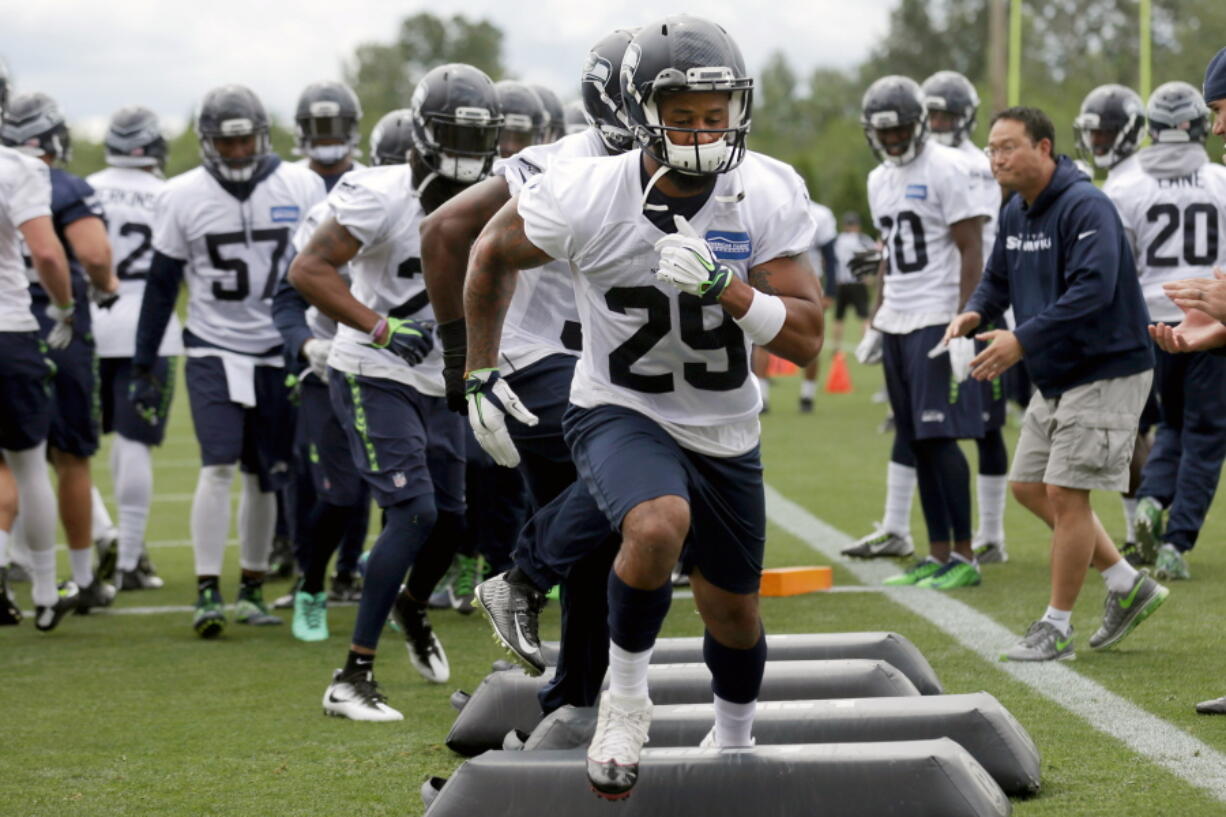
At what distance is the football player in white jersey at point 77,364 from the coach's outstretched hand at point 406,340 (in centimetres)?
200

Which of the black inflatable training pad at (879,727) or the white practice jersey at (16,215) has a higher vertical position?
the white practice jersey at (16,215)

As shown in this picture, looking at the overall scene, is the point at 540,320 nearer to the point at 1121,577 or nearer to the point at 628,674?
the point at 628,674

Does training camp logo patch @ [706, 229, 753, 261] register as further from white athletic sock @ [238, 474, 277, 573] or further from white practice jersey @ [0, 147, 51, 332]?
white athletic sock @ [238, 474, 277, 573]

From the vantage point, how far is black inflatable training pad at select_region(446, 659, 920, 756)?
183 inches

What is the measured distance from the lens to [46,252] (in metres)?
6.47

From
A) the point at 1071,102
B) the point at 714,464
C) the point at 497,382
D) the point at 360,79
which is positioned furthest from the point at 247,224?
the point at 360,79

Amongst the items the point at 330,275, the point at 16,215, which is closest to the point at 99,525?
the point at 16,215

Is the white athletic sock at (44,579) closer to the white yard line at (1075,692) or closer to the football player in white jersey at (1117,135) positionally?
the white yard line at (1075,692)

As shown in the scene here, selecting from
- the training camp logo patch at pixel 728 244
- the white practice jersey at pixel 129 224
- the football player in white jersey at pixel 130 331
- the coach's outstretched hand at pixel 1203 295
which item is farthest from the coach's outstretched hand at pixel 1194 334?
the white practice jersey at pixel 129 224

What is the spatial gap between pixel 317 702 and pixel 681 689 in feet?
4.33

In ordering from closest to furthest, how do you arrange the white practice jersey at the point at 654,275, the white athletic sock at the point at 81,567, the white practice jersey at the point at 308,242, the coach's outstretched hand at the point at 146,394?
the white practice jersey at the point at 654,275 → the white practice jersey at the point at 308,242 → the coach's outstretched hand at the point at 146,394 → the white athletic sock at the point at 81,567

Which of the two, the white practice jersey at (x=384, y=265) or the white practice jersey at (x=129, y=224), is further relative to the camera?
the white practice jersey at (x=129, y=224)

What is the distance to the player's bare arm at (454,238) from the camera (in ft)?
16.1

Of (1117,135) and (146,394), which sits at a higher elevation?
(1117,135)
